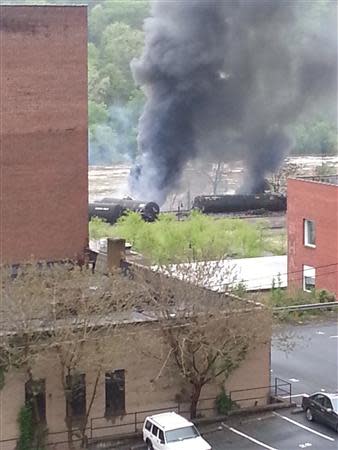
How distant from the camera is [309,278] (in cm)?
3700

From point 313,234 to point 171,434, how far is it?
18.1m

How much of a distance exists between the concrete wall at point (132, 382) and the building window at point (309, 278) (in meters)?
13.0

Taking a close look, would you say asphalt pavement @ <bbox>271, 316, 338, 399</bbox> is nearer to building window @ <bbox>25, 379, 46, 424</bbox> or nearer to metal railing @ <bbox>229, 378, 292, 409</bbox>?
metal railing @ <bbox>229, 378, 292, 409</bbox>

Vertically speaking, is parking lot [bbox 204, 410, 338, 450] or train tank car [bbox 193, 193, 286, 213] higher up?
train tank car [bbox 193, 193, 286, 213]

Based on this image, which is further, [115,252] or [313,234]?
[313,234]

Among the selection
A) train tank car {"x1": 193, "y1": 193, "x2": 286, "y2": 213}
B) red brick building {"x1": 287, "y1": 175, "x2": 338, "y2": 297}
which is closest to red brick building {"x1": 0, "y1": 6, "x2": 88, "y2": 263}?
red brick building {"x1": 287, "y1": 175, "x2": 338, "y2": 297}

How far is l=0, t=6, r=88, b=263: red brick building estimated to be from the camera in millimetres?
30688

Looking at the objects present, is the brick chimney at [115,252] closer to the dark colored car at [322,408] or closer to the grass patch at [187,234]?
the dark colored car at [322,408]

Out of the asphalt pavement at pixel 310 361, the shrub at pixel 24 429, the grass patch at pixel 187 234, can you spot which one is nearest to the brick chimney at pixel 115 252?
the asphalt pavement at pixel 310 361

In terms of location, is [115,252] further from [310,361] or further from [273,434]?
[273,434]

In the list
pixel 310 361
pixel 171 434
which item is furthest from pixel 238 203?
pixel 171 434

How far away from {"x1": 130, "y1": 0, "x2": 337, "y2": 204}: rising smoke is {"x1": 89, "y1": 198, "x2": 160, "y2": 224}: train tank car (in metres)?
9.87

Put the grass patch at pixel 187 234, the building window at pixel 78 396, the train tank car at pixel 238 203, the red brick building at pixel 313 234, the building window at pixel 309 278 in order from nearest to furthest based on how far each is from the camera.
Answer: the building window at pixel 78 396 → the red brick building at pixel 313 234 → the building window at pixel 309 278 → the grass patch at pixel 187 234 → the train tank car at pixel 238 203

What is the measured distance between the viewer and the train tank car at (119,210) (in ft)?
180
